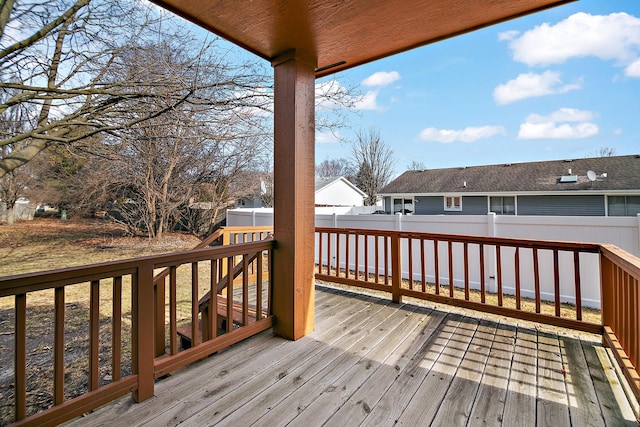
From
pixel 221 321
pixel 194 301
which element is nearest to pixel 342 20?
pixel 194 301

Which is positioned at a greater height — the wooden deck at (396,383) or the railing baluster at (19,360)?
the railing baluster at (19,360)

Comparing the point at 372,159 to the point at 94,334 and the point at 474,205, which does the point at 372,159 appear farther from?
the point at 94,334

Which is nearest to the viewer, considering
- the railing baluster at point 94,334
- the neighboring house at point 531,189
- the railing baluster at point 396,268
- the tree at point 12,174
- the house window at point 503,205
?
the railing baluster at point 94,334

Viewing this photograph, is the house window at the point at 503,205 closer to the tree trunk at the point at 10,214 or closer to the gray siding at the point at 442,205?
the gray siding at the point at 442,205

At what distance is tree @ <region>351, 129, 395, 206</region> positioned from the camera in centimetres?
1952

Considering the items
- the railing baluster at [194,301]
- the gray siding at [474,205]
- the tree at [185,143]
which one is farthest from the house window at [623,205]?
the railing baluster at [194,301]

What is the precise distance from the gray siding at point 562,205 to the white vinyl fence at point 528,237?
32.2ft

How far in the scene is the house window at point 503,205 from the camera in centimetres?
1305

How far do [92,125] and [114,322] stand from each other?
3.93 meters

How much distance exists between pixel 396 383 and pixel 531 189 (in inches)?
534

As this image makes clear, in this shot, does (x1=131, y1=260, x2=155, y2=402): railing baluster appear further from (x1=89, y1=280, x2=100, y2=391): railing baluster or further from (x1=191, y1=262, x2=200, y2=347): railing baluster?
(x1=191, y1=262, x2=200, y2=347): railing baluster

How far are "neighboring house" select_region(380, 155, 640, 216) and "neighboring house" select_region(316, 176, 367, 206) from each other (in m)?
5.44

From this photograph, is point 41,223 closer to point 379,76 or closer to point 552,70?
point 379,76

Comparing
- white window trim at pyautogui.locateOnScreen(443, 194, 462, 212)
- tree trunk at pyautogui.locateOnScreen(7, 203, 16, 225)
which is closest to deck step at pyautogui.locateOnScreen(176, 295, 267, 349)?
white window trim at pyautogui.locateOnScreen(443, 194, 462, 212)
